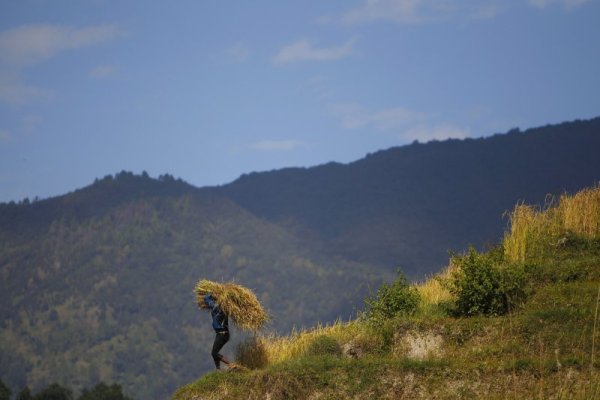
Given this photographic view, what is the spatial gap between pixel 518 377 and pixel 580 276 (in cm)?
610

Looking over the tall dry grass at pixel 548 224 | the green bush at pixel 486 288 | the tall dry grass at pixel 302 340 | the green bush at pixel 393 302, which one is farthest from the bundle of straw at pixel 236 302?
the tall dry grass at pixel 548 224

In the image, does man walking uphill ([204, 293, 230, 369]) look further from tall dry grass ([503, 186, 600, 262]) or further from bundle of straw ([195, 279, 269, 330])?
tall dry grass ([503, 186, 600, 262])

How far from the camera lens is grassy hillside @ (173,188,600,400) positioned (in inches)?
748

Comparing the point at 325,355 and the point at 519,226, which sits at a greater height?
the point at 519,226

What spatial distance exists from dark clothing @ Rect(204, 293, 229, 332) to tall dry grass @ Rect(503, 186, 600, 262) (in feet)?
25.7

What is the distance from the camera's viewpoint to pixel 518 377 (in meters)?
18.5

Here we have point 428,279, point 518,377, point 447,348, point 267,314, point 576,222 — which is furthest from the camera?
point 428,279

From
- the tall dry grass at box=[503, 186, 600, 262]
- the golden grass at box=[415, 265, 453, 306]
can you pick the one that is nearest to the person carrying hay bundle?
the golden grass at box=[415, 265, 453, 306]

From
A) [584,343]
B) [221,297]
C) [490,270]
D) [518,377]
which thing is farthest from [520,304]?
[221,297]

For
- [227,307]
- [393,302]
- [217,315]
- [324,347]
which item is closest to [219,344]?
[217,315]

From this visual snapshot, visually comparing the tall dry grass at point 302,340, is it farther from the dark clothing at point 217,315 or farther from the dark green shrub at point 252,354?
the dark clothing at point 217,315

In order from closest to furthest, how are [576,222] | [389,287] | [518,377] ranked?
1. [518,377]
2. [389,287]
3. [576,222]

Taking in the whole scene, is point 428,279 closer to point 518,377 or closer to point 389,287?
point 389,287

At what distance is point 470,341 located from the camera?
21812 millimetres
